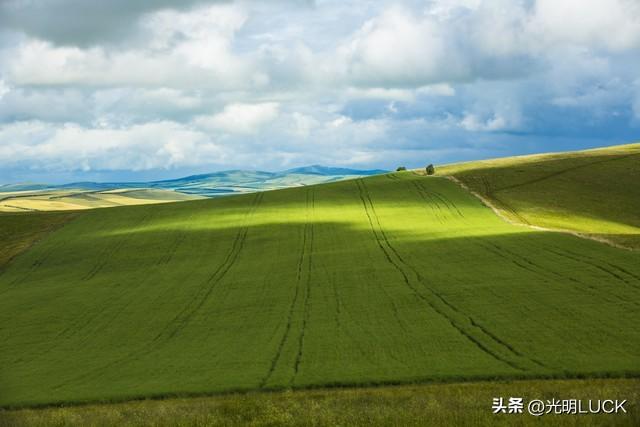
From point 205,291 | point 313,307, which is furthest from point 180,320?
point 205,291

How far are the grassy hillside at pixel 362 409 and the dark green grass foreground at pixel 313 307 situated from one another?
1492 mm

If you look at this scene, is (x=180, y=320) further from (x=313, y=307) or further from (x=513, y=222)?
(x=513, y=222)

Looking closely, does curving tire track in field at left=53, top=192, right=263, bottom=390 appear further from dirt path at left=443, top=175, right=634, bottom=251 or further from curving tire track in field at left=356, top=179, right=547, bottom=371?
dirt path at left=443, top=175, right=634, bottom=251

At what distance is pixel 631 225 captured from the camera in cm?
6450

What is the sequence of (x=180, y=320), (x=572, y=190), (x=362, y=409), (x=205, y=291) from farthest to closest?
(x=572, y=190)
(x=205, y=291)
(x=180, y=320)
(x=362, y=409)

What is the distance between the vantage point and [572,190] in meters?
79.9

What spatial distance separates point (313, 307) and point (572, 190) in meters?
53.3

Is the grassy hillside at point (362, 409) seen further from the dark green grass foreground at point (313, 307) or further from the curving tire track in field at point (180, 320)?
the curving tire track in field at point (180, 320)

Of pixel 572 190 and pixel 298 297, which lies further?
pixel 572 190

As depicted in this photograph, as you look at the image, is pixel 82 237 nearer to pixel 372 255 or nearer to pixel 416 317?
pixel 372 255

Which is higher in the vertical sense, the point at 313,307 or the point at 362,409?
the point at 362,409

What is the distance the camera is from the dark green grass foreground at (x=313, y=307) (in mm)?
25125

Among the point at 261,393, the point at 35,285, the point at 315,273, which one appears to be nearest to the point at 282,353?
the point at 261,393

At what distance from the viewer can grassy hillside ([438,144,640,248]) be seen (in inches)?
2539
